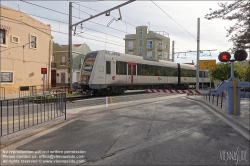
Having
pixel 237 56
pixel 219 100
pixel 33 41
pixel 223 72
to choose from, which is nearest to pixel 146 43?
pixel 223 72

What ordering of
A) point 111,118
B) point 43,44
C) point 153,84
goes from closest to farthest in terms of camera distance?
point 111,118 → point 153,84 → point 43,44

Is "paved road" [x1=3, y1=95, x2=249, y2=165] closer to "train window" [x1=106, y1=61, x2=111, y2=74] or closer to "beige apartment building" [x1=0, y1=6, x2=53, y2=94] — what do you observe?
"train window" [x1=106, y1=61, x2=111, y2=74]

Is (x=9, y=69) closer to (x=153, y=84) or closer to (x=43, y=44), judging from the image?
(x=43, y=44)

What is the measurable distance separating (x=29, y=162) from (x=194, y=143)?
3418 millimetres

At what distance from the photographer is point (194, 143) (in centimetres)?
473

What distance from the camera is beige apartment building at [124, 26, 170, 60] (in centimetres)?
5669

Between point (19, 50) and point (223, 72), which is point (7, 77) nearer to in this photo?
point (19, 50)

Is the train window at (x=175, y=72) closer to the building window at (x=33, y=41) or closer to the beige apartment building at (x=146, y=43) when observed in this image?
the building window at (x=33, y=41)

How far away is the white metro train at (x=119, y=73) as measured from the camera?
1520 cm

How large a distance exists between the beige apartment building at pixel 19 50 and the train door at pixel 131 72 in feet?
32.9

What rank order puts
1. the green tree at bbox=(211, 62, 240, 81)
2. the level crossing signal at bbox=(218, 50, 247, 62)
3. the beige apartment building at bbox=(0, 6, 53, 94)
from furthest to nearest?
the green tree at bbox=(211, 62, 240, 81) → the beige apartment building at bbox=(0, 6, 53, 94) → the level crossing signal at bbox=(218, 50, 247, 62)

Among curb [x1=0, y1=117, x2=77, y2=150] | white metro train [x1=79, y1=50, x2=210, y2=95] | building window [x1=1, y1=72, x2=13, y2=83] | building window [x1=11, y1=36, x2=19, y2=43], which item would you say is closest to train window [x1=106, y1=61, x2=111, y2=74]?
white metro train [x1=79, y1=50, x2=210, y2=95]

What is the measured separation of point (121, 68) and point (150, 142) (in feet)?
40.6

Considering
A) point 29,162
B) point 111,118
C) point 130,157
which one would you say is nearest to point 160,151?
point 130,157
